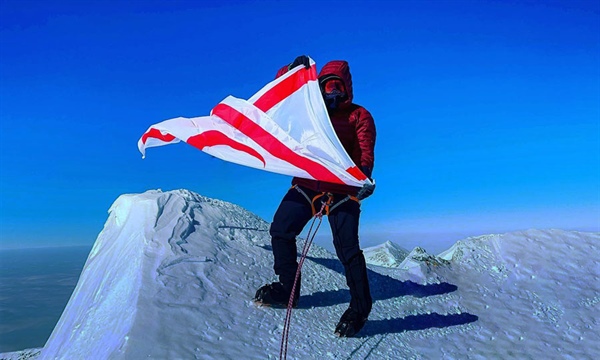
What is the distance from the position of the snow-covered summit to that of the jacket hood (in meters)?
8.15

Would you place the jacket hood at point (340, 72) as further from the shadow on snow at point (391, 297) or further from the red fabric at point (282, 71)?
the shadow on snow at point (391, 297)

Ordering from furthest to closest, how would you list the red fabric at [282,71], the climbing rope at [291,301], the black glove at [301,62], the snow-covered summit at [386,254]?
the snow-covered summit at [386,254]
the red fabric at [282,71]
the black glove at [301,62]
the climbing rope at [291,301]

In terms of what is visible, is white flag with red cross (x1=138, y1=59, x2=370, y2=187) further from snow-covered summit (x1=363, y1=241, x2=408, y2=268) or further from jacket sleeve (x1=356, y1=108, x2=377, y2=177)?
snow-covered summit (x1=363, y1=241, x2=408, y2=268)

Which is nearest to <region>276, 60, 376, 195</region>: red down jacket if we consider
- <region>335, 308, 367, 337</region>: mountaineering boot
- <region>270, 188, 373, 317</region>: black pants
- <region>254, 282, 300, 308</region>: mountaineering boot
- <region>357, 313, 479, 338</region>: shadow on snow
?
<region>270, 188, 373, 317</region>: black pants

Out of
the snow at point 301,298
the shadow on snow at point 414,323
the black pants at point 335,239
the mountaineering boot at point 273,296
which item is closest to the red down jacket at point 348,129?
the black pants at point 335,239

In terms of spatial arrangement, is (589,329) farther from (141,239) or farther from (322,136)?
(141,239)

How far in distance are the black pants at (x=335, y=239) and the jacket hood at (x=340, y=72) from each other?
1170mm

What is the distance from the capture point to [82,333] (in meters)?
4.41

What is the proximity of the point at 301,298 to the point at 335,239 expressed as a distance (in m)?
1.01

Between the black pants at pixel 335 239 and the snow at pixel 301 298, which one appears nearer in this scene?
the snow at pixel 301 298

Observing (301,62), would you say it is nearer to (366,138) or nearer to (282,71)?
(282,71)

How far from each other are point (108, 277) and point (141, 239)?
56 centimetres

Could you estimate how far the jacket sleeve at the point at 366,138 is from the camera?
4735mm

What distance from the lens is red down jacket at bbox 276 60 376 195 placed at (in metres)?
4.83
